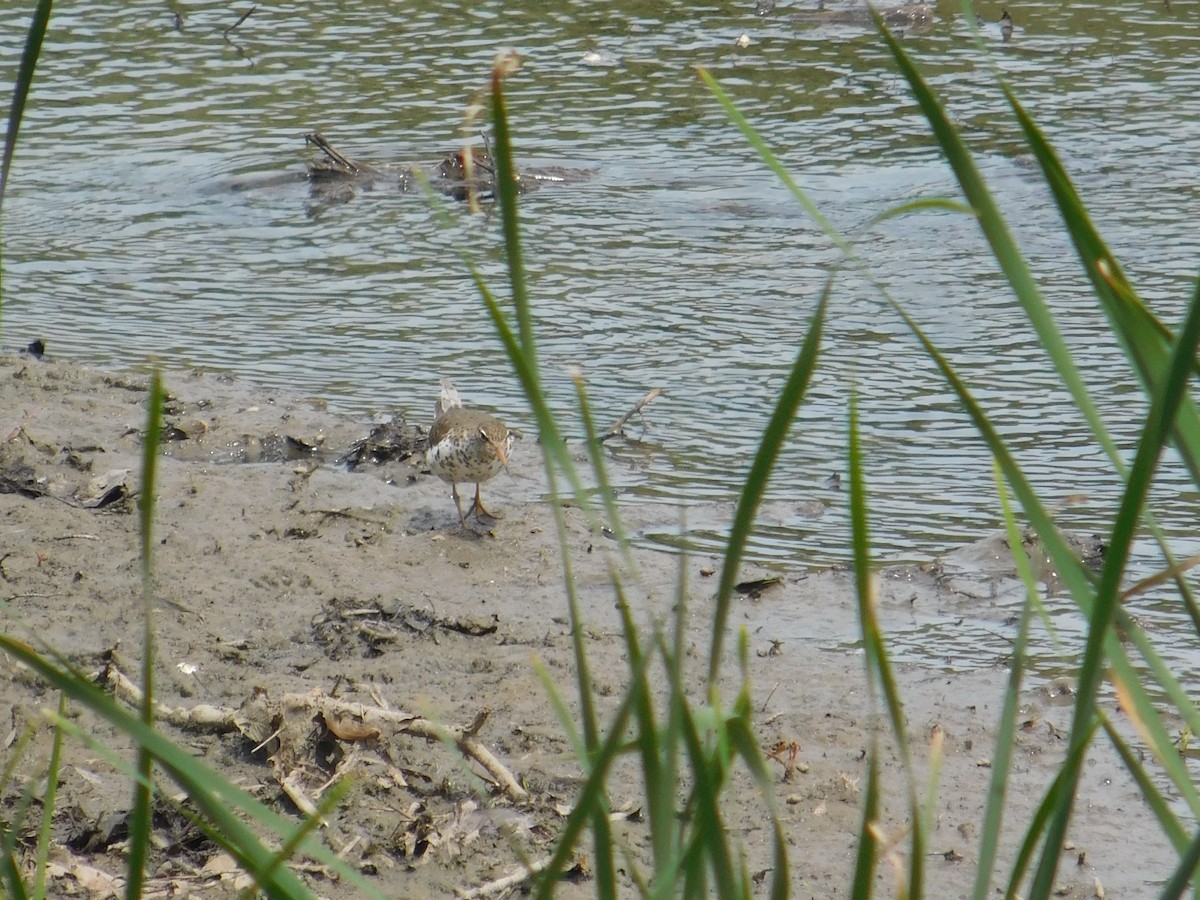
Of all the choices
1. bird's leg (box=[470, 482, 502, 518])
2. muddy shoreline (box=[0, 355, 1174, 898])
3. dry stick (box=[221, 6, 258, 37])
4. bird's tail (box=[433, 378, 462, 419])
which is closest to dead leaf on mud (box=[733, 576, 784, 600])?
muddy shoreline (box=[0, 355, 1174, 898])

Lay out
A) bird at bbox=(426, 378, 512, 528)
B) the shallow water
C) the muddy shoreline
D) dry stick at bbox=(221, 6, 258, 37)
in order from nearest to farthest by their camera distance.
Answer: the muddy shoreline → bird at bbox=(426, 378, 512, 528) → the shallow water → dry stick at bbox=(221, 6, 258, 37)

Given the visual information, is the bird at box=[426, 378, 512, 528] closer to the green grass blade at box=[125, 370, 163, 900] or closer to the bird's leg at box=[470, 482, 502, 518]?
the bird's leg at box=[470, 482, 502, 518]

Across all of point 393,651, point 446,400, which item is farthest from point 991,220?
point 446,400

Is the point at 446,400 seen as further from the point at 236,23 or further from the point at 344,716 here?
the point at 236,23

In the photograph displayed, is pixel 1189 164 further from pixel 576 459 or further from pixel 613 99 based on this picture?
pixel 576 459

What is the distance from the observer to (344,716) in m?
4.63

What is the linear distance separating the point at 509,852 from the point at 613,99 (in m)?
10.8

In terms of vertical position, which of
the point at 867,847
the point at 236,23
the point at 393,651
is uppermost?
the point at 867,847

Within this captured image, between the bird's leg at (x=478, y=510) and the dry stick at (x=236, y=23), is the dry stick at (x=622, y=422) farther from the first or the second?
the dry stick at (x=236, y=23)

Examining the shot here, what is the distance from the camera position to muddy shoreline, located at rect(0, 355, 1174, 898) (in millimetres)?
4211

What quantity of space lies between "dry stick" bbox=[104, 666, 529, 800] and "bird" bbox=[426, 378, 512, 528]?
2148 millimetres

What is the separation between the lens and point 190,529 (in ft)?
21.6

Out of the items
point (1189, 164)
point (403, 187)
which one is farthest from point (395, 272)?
point (1189, 164)

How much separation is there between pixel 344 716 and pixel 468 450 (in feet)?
7.63
